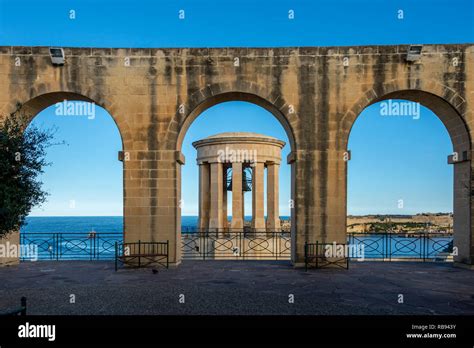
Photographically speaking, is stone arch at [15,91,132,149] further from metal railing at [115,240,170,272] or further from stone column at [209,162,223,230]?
stone column at [209,162,223,230]

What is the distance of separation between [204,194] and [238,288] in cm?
1485

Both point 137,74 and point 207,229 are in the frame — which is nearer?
point 137,74

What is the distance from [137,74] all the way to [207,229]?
12.8 m

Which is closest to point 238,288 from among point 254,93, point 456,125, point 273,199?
point 254,93

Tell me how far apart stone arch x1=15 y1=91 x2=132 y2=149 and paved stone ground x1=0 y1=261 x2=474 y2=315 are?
4517 millimetres

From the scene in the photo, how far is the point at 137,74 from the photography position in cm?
1280

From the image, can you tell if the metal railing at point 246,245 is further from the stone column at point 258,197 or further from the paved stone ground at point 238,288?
the paved stone ground at point 238,288

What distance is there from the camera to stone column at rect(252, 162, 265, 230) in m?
23.0

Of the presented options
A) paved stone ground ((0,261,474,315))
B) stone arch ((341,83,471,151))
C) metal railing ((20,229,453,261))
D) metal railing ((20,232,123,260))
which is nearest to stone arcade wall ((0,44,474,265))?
stone arch ((341,83,471,151))

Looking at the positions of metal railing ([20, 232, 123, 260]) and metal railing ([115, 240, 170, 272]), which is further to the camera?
metal railing ([20, 232, 123, 260])
